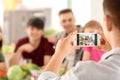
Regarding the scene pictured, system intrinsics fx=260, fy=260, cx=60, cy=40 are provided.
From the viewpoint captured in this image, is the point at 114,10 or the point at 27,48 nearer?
the point at 114,10

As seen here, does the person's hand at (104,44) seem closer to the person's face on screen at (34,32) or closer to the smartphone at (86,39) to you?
the smartphone at (86,39)

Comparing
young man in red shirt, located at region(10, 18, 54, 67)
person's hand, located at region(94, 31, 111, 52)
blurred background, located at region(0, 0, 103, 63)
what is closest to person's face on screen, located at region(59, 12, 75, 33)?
young man in red shirt, located at region(10, 18, 54, 67)

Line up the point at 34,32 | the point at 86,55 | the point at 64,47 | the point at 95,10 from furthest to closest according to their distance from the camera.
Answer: the point at 95,10 → the point at 34,32 → the point at 86,55 → the point at 64,47

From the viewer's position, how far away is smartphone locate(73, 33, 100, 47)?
2.48 feet

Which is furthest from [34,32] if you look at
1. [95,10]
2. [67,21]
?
[95,10]

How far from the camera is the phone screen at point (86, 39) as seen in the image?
0.76 m

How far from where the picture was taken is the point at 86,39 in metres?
0.76

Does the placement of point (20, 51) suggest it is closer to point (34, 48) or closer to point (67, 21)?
point (34, 48)

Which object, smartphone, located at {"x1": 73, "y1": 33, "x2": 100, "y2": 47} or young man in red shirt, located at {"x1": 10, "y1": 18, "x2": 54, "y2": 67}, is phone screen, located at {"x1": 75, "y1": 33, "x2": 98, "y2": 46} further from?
young man in red shirt, located at {"x1": 10, "y1": 18, "x2": 54, "y2": 67}

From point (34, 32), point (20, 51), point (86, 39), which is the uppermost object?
point (86, 39)

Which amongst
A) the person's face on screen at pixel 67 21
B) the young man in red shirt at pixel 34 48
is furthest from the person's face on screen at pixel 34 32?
the person's face on screen at pixel 67 21

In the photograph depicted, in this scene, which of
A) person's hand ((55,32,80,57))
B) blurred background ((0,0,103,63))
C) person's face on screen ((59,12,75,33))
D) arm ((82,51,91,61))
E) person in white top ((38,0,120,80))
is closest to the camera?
person in white top ((38,0,120,80))

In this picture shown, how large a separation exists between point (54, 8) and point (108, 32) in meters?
2.89

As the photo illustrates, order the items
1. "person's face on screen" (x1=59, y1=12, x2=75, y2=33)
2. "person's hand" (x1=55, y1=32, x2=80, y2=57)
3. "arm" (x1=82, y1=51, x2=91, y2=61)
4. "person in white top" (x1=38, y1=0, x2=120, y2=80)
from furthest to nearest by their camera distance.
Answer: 1. "person's face on screen" (x1=59, y1=12, x2=75, y2=33)
2. "arm" (x1=82, y1=51, x2=91, y2=61)
3. "person's hand" (x1=55, y1=32, x2=80, y2=57)
4. "person in white top" (x1=38, y1=0, x2=120, y2=80)
